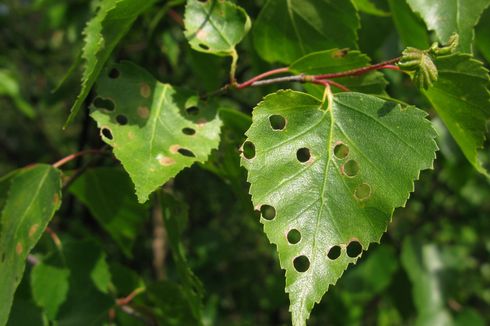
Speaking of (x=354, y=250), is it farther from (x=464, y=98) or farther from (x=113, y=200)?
(x=113, y=200)

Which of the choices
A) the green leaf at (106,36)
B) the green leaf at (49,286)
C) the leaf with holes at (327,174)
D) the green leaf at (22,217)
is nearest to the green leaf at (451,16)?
the leaf with holes at (327,174)

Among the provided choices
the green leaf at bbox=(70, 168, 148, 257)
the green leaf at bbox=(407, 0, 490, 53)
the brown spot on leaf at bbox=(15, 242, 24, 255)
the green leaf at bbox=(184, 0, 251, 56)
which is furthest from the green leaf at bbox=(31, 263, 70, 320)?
the green leaf at bbox=(407, 0, 490, 53)

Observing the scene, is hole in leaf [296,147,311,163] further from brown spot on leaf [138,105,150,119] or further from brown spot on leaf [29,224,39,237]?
brown spot on leaf [29,224,39,237]

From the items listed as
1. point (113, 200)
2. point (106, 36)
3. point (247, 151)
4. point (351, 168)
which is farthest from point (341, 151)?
point (113, 200)

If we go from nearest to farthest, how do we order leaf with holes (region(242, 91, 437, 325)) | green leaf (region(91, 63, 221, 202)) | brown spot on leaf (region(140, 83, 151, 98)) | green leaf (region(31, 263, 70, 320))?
leaf with holes (region(242, 91, 437, 325)), green leaf (region(91, 63, 221, 202)), brown spot on leaf (region(140, 83, 151, 98)), green leaf (region(31, 263, 70, 320))

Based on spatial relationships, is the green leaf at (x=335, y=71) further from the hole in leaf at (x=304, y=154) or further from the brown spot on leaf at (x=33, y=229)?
the brown spot on leaf at (x=33, y=229)

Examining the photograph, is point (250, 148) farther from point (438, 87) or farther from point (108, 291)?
point (108, 291)
